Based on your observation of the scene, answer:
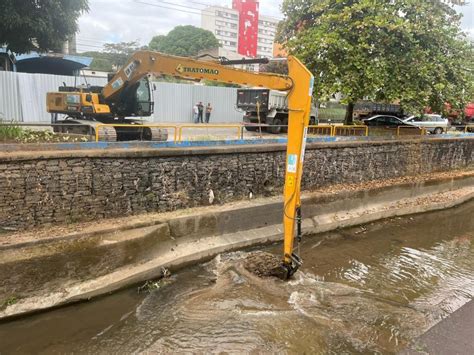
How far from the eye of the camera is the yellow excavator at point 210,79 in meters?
6.65

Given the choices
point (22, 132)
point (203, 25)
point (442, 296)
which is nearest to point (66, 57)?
point (22, 132)

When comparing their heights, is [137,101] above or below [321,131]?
above

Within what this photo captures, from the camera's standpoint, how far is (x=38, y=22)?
39.2 feet

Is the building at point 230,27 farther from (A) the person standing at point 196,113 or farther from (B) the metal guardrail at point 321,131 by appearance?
(B) the metal guardrail at point 321,131

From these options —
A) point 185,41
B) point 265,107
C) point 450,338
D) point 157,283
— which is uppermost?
point 185,41

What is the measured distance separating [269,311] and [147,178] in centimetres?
409

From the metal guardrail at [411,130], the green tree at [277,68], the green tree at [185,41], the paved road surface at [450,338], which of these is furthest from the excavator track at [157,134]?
the green tree at [185,41]

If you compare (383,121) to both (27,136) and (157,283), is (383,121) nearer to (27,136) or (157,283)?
(157,283)

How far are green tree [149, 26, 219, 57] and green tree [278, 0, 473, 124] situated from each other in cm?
4942

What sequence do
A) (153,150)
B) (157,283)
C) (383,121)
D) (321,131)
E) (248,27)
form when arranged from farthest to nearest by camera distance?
(248,27) < (383,121) < (321,131) < (153,150) < (157,283)

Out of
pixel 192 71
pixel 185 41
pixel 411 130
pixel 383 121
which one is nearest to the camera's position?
pixel 192 71

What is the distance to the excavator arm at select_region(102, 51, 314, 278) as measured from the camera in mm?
6605

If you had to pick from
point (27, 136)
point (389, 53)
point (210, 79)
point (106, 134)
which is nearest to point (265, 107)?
point (389, 53)

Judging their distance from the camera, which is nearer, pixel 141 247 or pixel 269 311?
pixel 269 311
